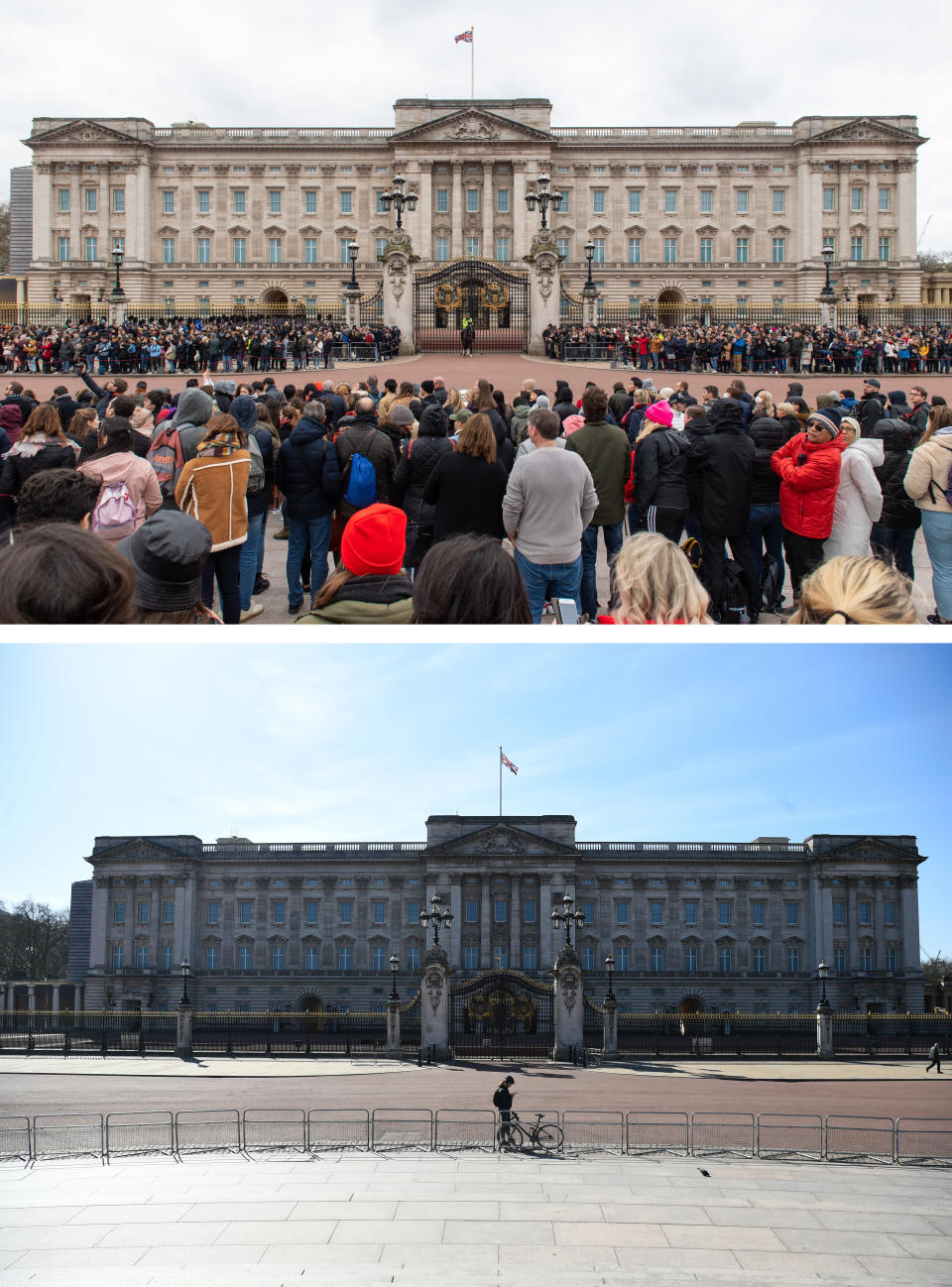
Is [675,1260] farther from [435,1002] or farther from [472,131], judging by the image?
[472,131]

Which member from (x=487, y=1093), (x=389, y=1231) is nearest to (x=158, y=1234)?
(x=389, y=1231)

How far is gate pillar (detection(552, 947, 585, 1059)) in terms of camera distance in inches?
1455

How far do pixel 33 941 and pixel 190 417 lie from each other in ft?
16.8

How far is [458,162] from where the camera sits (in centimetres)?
8619

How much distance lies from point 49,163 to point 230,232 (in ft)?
46.7

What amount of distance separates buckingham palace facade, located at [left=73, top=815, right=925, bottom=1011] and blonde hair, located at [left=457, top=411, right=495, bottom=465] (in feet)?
154

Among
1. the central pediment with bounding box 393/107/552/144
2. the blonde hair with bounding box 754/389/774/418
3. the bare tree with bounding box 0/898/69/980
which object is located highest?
the central pediment with bounding box 393/107/552/144

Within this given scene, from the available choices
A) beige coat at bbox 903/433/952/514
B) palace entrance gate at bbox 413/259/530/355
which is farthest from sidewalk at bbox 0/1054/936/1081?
palace entrance gate at bbox 413/259/530/355

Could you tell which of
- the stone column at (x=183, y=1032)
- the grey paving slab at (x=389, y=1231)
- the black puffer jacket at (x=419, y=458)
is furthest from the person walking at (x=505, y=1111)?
the stone column at (x=183, y=1032)

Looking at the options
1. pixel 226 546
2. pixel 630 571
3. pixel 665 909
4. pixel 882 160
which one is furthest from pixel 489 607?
pixel 882 160

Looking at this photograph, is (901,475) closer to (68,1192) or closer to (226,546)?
(226,546)

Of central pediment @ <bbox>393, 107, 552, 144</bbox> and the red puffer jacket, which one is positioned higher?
central pediment @ <bbox>393, 107, 552, 144</bbox>

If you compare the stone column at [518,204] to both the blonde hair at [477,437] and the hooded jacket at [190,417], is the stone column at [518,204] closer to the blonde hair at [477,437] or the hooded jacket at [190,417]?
the hooded jacket at [190,417]

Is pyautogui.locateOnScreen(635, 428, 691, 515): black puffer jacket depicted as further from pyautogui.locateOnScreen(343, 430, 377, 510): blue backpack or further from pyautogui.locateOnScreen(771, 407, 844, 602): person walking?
pyautogui.locateOnScreen(343, 430, 377, 510): blue backpack
